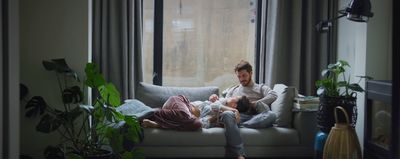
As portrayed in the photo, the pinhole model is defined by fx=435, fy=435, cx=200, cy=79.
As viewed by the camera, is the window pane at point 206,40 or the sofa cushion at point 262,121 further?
the window pane at point 206,40

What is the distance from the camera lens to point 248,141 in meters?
A: 3.74

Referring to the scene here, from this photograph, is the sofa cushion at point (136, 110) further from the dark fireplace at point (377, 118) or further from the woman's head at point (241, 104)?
the dark fireplace at point (377, 118)

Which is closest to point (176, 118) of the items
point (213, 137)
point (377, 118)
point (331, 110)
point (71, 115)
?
point (213, 137)

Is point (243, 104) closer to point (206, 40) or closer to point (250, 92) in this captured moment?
point (250, 92)

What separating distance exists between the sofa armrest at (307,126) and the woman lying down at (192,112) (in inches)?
19.7

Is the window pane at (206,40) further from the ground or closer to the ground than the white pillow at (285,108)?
further from the ground

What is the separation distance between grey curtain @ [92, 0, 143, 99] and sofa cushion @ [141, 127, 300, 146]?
98 centimetres

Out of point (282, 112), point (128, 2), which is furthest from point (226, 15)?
point (282, 112)

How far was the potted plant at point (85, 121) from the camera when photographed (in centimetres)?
335

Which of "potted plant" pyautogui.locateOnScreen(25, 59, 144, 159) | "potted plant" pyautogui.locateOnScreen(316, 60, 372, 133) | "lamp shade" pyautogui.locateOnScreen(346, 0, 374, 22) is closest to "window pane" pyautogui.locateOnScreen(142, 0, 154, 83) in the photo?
"potted plant" pyautogui.locateOnScreen(25, 59, 144, 159)

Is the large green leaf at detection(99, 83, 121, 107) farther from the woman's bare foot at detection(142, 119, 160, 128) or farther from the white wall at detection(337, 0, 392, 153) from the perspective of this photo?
the white wall at detection(337, 0, 392, 153)

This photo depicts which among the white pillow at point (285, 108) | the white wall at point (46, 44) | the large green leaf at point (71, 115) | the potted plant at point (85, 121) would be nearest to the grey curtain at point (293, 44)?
the white pillow at point (285, 108)

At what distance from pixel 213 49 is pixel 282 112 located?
1.25 m

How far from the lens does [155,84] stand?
189 inches
